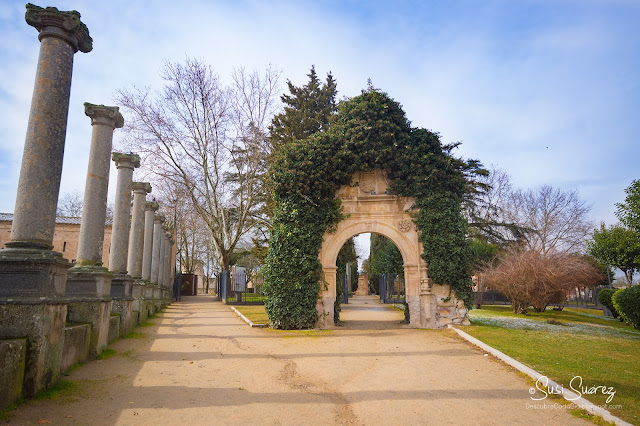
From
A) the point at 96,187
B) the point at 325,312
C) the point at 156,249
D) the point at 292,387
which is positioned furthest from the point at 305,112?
the point at 292,387

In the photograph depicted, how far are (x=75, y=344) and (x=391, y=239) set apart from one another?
373 inches

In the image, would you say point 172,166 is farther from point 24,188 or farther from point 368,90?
point 24,188

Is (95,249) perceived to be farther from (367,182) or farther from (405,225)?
(405,225)

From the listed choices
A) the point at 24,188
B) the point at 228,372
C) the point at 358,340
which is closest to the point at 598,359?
the point at 358,340

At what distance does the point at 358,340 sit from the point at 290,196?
505 cm

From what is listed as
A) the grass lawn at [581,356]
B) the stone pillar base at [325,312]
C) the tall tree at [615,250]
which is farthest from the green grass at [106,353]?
the tall tree at [615,250]

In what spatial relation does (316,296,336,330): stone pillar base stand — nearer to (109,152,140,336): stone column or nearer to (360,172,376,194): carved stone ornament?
(360,172,376,194): carved stone ornament

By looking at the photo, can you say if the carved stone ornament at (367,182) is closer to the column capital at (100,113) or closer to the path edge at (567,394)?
the path edge at (567,394)

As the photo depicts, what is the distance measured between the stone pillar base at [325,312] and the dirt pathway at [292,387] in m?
3.29

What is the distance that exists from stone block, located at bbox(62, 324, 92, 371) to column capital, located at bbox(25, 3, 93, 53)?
420 cm

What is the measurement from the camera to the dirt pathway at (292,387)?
4.25 metres

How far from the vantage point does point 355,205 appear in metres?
13.3

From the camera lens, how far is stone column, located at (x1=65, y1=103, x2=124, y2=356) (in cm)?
694

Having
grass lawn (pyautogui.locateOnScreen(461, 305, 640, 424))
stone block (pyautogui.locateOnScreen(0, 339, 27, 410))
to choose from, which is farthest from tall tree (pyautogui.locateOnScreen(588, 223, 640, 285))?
stone block (pyautogui.locateOnScreen(0, 339, 27, 410))
